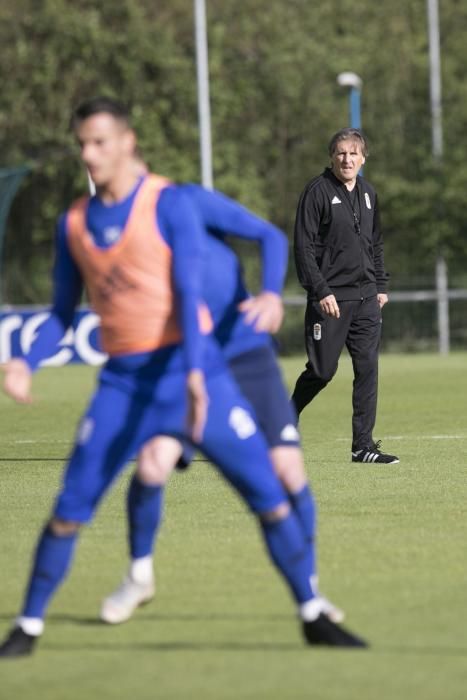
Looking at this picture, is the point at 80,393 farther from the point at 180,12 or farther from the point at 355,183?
the point at 180,12

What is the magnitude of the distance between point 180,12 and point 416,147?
7.41m

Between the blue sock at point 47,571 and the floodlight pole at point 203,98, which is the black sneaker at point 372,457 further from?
the floodlight pole at point 203,98

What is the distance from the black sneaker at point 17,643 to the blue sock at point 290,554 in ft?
2.95

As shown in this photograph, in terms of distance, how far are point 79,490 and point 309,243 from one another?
628 cm

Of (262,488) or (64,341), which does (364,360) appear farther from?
(64,341)

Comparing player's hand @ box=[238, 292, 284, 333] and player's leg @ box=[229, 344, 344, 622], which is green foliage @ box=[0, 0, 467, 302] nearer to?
player's leg @ box=[229, 344, 344, 622]

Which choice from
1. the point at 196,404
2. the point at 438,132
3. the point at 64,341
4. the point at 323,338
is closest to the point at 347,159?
the point at 323,338

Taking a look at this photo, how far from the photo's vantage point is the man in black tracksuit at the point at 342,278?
39.9 feet

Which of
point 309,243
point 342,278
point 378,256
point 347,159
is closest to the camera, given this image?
point 347,159

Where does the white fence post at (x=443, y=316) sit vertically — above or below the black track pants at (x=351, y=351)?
below

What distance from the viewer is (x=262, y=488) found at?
624cm

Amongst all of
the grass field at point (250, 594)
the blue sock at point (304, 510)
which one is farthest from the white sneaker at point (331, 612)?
the blue sock at point (304, 510)

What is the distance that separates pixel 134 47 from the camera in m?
41.7

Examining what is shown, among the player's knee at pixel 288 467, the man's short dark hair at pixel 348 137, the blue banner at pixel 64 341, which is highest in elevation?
the man's short dark hair at pixel 348 137
